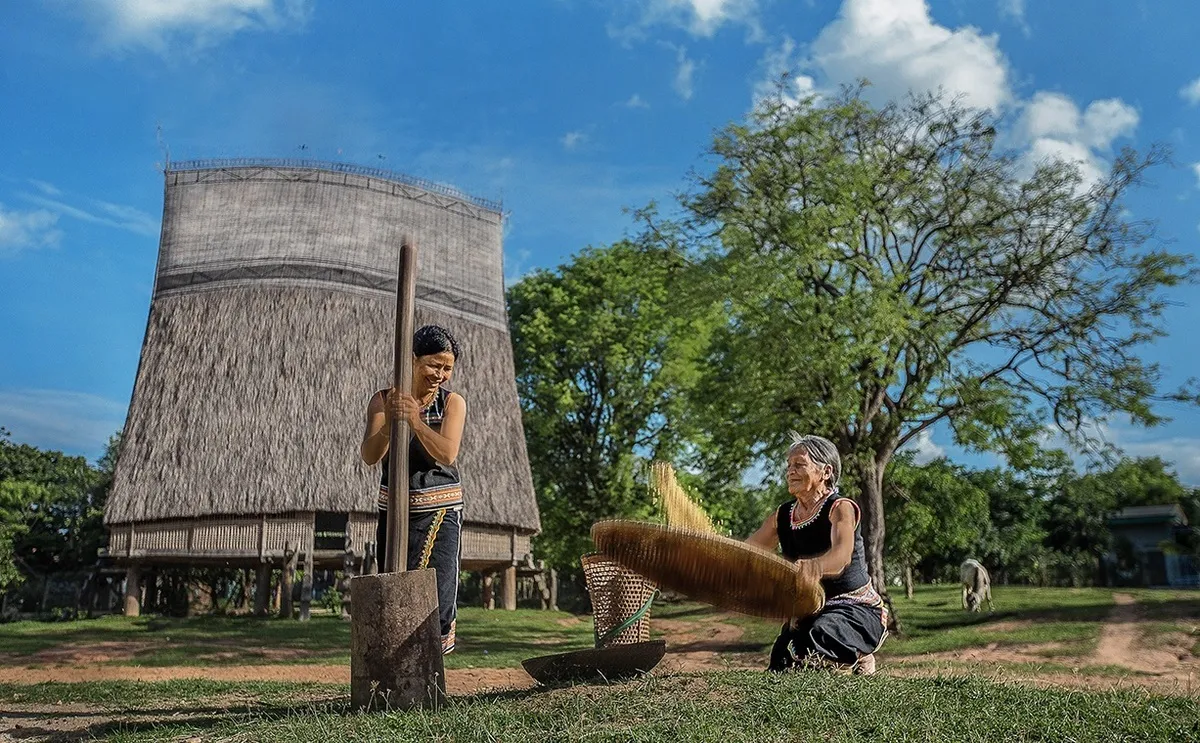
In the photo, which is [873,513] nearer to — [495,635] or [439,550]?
[495,635]

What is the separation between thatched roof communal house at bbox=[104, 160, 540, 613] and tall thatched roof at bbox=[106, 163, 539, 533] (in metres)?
0.04

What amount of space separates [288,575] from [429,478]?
1677cm

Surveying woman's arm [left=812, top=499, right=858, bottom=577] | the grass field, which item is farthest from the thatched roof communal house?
woman's arm [left=812, top=499, right=858, bottom=577]

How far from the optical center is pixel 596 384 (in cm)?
2747

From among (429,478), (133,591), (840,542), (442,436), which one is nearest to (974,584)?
(840,542)

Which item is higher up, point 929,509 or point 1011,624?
point 929,509

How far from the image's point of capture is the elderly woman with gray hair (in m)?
5.38

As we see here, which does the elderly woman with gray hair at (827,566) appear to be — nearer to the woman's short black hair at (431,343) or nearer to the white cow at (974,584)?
the woman's short black hair at (431,343)

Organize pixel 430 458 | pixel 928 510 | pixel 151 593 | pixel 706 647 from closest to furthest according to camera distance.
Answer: pixel 430 458
pixel 706 647
pixel 151 593
pixel 928 510

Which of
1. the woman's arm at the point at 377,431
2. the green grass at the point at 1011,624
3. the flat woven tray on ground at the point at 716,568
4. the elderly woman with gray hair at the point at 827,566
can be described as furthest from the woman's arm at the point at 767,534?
the green grass at the point at 1011,624

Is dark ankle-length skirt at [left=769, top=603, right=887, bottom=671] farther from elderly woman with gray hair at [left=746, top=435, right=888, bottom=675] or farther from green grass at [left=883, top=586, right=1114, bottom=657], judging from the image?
green grass at [left=883, top=586, right=1114, bottom=657]

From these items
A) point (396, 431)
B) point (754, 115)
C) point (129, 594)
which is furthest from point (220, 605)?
point (396, 431)

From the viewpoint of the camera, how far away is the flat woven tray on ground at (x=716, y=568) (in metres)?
4.91

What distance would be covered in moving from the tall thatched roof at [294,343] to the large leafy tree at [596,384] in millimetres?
2384
